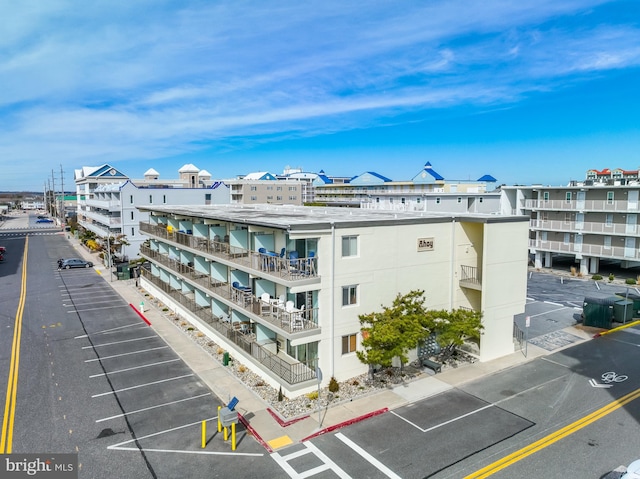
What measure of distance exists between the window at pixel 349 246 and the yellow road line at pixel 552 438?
10581 millimetres

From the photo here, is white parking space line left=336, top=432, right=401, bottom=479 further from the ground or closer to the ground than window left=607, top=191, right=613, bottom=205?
closer to the ground

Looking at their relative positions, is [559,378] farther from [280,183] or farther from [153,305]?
[280,183]

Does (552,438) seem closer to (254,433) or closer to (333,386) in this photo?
(333,386)

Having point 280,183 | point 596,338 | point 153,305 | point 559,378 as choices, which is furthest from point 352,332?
point 280,183

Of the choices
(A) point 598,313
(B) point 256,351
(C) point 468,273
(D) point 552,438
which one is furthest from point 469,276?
(B) point 256,351

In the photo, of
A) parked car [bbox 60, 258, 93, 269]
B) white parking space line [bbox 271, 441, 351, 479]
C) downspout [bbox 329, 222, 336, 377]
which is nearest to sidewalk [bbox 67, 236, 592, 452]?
white parking space line [bbox 271, 441, 351, 479]

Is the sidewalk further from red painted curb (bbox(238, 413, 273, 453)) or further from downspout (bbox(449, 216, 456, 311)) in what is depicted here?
downspout (bbox(449, 216, 456, 311))

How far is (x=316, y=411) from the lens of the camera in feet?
63.3

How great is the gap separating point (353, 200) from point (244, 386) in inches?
3330

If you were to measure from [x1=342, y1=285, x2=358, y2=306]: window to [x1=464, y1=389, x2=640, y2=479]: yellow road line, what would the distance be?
30.0 feet

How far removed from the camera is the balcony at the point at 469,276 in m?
25.3

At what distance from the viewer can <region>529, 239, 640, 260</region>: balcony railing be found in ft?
147

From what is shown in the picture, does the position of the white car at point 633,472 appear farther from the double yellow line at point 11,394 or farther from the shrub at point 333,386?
the double yellow line at point 11,394

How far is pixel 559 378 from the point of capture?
22.7 m
